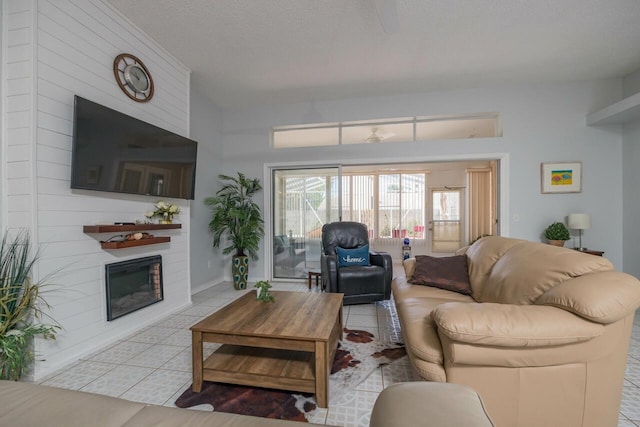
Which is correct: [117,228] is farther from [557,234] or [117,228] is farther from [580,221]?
[580,221]

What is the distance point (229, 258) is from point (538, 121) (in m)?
5.08

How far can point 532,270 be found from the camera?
1608 mm

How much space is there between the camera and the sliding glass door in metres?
4.61

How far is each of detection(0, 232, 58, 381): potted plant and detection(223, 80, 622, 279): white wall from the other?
3650mm

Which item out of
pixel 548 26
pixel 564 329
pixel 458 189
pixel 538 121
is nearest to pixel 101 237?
pixel 564 329

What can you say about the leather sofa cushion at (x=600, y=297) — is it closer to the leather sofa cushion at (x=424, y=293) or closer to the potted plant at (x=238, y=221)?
the leather sofa cushion at (x=424, y=293)

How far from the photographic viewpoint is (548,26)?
2.61 metres

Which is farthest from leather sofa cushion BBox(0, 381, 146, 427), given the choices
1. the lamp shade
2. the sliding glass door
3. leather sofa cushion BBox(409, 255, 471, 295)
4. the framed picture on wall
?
the framed picture on wall

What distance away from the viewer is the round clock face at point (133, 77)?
2547 millimetres

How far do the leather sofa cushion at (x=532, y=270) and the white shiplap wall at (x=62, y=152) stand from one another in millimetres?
3081

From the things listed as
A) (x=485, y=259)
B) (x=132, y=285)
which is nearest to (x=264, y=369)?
(x=132, y=285)

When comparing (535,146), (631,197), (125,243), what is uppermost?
(535,146)

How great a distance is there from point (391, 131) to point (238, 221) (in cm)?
278

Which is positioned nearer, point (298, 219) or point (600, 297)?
point (600, 297)
